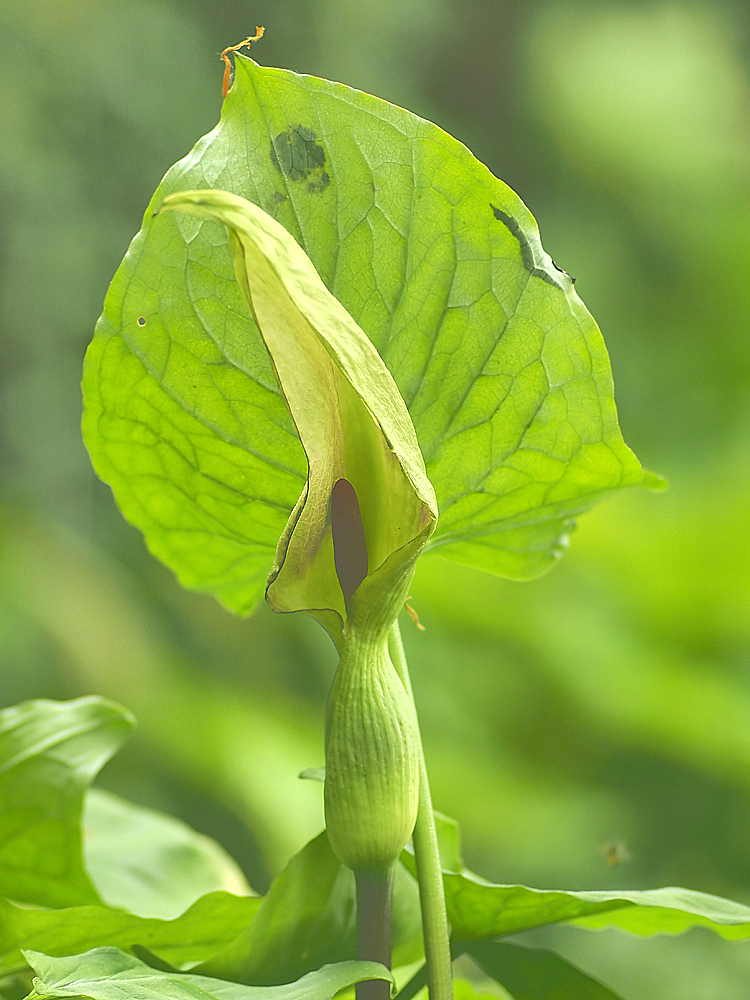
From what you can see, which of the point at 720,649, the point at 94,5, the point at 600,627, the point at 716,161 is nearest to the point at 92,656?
the point at 600,627

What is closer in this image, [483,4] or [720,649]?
[720,649]

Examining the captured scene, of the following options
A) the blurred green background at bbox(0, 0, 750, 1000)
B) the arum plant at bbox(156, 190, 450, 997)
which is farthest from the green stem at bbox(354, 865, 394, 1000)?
the blurred green background at bbox(0, 0, 750, 1000)

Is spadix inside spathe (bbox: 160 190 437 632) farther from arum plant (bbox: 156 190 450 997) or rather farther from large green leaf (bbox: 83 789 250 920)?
large green leaf (bbox: 83 789 250 920)

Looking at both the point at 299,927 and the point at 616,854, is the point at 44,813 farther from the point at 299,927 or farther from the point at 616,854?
the point at 616,854

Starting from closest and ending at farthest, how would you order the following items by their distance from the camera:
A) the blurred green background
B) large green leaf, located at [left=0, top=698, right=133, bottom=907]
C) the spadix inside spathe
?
the spadix inside spathe < large green leaf, located at [left=0, top=698, right=133, bottom=907] < the blurred green background

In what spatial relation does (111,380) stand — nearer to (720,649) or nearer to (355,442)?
(355,442)
